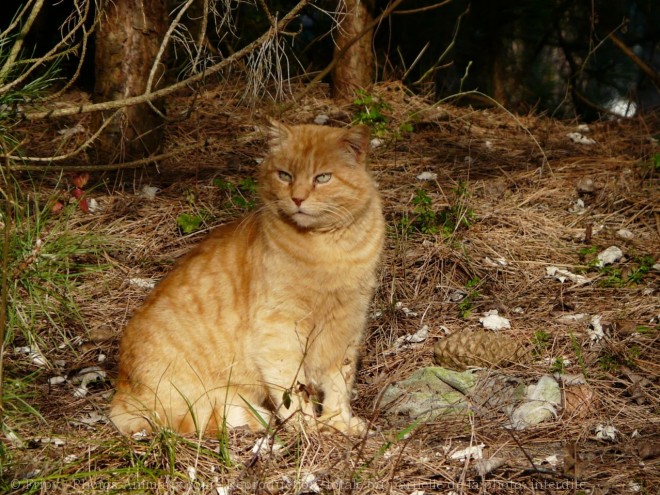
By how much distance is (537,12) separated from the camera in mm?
7316

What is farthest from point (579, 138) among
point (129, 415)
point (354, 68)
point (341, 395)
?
point (129, 415)

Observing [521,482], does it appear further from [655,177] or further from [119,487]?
[655,177]

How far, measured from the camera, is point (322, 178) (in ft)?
11.4

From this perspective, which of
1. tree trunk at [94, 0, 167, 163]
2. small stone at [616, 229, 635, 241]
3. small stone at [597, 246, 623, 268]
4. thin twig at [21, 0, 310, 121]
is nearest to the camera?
thin twig at [21, 0, 310, 121]

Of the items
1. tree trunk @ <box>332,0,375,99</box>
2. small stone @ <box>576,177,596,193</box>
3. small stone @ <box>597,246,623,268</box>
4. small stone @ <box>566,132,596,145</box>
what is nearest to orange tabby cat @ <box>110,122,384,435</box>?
small stone @ <box>597,246,623,268</box>

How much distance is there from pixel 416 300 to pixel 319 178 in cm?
130

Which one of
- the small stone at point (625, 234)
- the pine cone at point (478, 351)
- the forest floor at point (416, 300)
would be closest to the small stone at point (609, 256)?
the forest floor at point (416, 300)

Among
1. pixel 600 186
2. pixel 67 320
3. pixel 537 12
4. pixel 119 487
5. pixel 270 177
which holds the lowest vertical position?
pixel 67 320

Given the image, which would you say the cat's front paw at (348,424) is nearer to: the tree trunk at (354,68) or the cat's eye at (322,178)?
the cat's eye at (322,178)

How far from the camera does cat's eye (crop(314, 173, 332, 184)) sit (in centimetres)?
346

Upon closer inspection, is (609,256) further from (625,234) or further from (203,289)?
(203,289)

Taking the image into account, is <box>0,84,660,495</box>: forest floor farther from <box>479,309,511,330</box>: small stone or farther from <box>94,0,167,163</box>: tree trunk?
<box>94,0,167,163</box>: tree trunk

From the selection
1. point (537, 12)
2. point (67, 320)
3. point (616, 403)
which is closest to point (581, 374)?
point (616, 403)

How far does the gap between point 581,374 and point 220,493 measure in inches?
74.1
